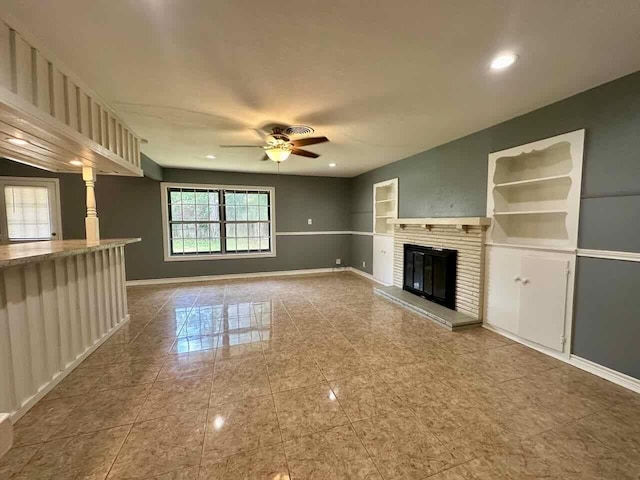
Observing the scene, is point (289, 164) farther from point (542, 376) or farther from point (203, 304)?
point (542, 376)

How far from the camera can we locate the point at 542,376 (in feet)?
7.73

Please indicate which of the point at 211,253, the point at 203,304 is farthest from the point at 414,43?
the point at 211,253

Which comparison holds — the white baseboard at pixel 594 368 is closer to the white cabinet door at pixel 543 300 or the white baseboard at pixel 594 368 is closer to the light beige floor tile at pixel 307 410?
the white cabinet door at pixel 543 300

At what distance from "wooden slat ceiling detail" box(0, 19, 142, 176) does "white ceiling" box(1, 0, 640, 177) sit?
4.9 inches

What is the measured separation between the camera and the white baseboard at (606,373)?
7.11 ft

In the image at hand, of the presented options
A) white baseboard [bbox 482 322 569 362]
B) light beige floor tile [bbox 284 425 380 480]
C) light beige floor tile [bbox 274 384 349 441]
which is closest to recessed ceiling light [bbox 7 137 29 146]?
light beige floor tile [bbox 274 384 349 441]

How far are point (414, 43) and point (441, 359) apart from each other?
2638mm

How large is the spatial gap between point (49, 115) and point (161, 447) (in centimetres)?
228

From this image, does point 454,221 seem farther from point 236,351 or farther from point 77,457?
point 77,457

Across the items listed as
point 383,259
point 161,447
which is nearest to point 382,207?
point 383,259

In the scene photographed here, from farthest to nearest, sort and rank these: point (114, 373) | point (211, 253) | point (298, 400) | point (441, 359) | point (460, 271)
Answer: point (211, 253) < point (460, 271) < point (441, 359) < point (114, 373) < point (298, 400)

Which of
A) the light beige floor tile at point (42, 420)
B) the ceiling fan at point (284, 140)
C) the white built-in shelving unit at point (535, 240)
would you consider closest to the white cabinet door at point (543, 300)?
the white built-in shelving unit at point (535, 240)

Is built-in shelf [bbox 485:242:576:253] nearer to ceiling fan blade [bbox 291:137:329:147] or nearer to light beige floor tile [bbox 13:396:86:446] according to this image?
→ ceiling fan blade [bbox 291:137:329:147]

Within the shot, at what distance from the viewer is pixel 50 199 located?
4836 millimetres
